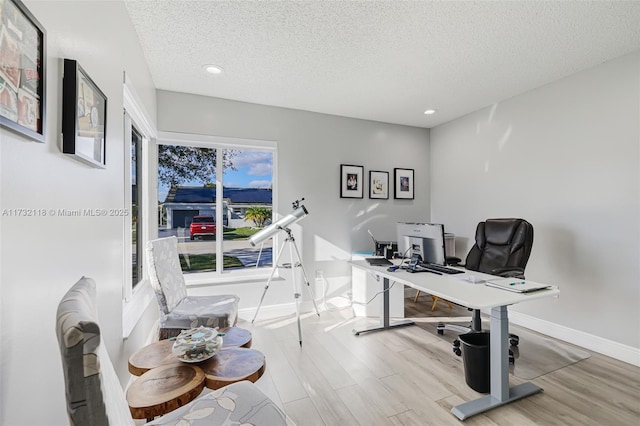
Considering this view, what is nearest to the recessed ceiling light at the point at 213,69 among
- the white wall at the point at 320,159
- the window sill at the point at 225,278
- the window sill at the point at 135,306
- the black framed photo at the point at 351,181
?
the white wall at the point at 320,159

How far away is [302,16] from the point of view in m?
2.10

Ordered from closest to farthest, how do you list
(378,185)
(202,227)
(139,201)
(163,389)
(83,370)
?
(83,370)
(163,389)
(139,201)
(202,227)
(378,185)

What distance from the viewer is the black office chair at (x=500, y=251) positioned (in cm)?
274

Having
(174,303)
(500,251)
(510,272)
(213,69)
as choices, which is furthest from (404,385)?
(213,69)

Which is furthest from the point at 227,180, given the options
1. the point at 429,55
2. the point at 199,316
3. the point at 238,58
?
the point at 429,55

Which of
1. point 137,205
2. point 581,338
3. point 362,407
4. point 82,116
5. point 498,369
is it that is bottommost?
point 362,407

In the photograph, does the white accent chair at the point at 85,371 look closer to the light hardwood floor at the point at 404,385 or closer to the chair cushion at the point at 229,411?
the chair cushion at the point at 229,411

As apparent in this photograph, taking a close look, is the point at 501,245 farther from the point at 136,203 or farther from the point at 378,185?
the point at 136,203

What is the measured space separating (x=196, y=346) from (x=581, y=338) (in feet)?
11.5

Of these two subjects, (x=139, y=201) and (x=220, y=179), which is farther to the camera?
(x=220, y=179)

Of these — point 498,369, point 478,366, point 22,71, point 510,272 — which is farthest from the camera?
point 510,272

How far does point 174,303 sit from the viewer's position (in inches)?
99.5

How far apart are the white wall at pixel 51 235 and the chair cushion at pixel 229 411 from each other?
40 centimetres

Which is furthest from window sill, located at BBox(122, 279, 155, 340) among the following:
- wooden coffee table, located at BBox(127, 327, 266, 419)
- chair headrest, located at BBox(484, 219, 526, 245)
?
chair headrest, located at BBox(484, 219, 526, 245)
